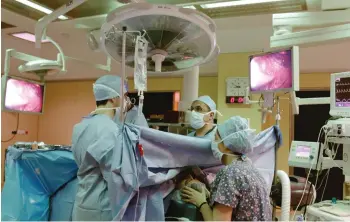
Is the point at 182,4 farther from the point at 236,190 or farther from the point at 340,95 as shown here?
the point at 236,190

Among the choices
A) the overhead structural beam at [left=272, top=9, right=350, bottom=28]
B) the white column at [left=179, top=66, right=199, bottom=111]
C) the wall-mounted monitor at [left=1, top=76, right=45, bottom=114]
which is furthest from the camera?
the white column at [left=179, top=66, right=199, bottom=111]

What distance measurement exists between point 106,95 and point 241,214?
106cm

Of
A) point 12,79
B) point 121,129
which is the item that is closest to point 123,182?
point 121,129

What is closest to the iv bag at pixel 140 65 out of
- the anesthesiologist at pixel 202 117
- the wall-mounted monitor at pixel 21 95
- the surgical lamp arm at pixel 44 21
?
the surgical lamp arm at pixel 44 21

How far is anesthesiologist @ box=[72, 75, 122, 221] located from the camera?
1662mm

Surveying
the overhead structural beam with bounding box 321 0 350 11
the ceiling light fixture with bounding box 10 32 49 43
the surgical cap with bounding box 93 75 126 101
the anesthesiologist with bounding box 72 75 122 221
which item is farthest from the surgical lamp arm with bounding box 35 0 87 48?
the ceiling light fixture with bounding box 10 32 49 43

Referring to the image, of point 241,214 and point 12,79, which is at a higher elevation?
point 12,79

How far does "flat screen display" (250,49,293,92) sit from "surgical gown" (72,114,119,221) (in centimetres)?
98

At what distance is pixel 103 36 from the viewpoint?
1640 millimetres

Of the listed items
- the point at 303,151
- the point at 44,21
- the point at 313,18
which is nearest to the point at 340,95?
the point at 303,151

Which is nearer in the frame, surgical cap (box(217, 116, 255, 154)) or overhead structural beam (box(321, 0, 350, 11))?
surgical cap (box(217, 116, 255, 154))

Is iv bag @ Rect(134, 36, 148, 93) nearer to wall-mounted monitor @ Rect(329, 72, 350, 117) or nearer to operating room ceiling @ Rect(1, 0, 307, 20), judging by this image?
wall-mounted monitor @ Rect(329, 72, 350, 117)

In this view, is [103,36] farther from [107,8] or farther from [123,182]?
[107,8]

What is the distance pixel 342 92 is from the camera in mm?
2410
